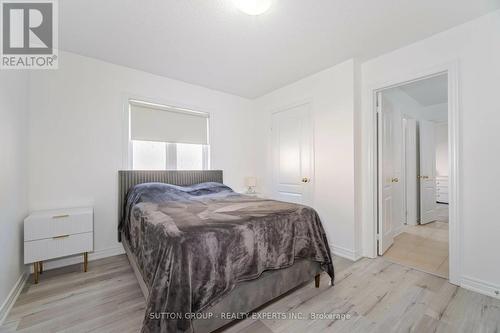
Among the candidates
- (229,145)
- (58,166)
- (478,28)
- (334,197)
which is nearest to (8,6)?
(58,166)

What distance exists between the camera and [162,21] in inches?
79.2

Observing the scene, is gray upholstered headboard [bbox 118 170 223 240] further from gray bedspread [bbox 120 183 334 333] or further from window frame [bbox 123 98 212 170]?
gray bedspread [bbox 120 183 334 333]

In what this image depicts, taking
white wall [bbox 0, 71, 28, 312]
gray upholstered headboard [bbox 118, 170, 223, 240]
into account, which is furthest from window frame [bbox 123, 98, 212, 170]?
white wall [bbox 0, 71, 28, 312]

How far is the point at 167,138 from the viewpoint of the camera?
3.30 metres

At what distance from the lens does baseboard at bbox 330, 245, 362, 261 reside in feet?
8.66

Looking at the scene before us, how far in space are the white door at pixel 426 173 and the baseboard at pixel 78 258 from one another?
560 cm

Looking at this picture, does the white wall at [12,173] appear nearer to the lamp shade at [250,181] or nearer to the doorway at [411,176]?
the lamp shade at [250,181]

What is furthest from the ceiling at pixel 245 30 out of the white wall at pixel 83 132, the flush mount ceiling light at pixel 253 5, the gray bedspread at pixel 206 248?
the gray bedspread at pixel 206 248

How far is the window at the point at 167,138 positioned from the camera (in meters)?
3.06

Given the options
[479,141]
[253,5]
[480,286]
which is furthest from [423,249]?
[253,5]

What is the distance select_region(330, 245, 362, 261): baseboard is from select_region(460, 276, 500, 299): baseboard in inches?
37.6

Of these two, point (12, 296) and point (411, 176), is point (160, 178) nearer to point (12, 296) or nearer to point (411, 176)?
point (12, 296)

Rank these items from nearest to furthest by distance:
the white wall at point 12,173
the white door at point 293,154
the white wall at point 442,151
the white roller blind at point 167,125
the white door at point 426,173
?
the white wall at point 12,173, the white roller blind at point 167,125, the white door at point 293,154, the white door at point 426,173, the white wall at point 442,151

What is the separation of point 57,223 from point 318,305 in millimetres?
2711
